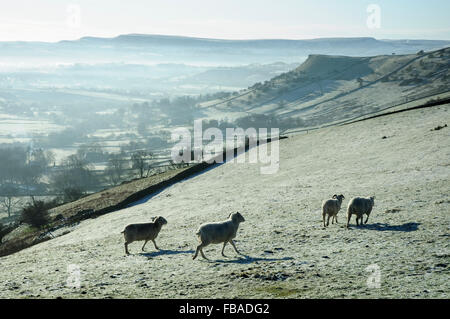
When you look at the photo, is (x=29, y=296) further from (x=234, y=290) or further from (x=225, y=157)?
(x=225, y=157)

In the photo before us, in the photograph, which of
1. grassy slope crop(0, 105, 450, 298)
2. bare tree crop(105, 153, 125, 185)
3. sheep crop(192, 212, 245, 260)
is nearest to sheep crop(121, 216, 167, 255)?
grassy slope crop(0, 105, 450, 298)

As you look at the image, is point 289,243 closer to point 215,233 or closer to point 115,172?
point 215,233

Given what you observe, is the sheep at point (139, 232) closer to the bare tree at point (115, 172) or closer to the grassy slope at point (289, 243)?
the grassy slope at point (289, 243)

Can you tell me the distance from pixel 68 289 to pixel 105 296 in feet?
6.74

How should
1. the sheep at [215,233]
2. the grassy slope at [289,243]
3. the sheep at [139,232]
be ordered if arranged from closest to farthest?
the grassy slope at [289,243] < the sheep at [215,233] < the sheep at [139,232]

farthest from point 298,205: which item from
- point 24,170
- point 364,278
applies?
point 24,170

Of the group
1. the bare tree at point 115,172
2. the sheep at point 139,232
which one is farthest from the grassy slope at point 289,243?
the bare tree at point 115,172

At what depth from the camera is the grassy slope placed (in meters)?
13.3

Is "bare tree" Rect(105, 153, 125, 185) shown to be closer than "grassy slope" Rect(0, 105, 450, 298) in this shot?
No

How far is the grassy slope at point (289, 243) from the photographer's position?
43.5 ft

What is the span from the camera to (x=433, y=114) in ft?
154

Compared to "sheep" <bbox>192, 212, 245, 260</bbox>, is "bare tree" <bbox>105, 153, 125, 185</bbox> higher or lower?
lower

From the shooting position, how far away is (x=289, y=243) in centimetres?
1844

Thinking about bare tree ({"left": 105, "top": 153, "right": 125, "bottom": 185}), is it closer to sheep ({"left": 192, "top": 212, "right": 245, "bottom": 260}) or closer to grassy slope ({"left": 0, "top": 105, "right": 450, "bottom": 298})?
grassy slope ({"left": 0, "top": 105, "right": 450, "bottom": 298})
